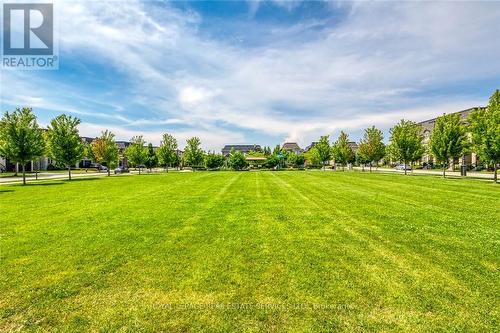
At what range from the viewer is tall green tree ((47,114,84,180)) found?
34.0 meters

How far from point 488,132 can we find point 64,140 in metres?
49.2

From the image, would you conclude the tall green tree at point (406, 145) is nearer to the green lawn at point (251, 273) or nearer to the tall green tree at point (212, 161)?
the green lawn at point (251, 273)

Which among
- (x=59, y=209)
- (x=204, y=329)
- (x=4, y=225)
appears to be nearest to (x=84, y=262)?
(x=204, y=329)

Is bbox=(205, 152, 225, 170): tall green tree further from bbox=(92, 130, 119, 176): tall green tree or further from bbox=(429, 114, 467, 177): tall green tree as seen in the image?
bbox=(429, 114, 467, 177): tall green tree

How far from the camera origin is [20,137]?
94.4 feet

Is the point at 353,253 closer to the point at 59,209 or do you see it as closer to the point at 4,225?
the point at 4,225

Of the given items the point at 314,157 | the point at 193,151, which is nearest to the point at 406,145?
the point at 314,157

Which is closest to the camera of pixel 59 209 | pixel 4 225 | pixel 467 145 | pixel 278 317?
pixel 278 317

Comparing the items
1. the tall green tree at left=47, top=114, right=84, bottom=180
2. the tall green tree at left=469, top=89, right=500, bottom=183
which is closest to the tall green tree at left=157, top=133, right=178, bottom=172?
the tall green tree at left=47, top=114, right=84, bottom=180

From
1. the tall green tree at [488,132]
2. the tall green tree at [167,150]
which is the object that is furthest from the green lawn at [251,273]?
the tall green tree at [167,150]

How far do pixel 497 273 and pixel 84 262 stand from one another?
30.0 feet

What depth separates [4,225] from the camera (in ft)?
32.1

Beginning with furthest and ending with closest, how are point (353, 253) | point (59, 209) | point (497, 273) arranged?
point (59, 209)
point (353, 253)
point (497, 273)

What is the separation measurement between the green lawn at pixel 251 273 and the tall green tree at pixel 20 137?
2369 cm
